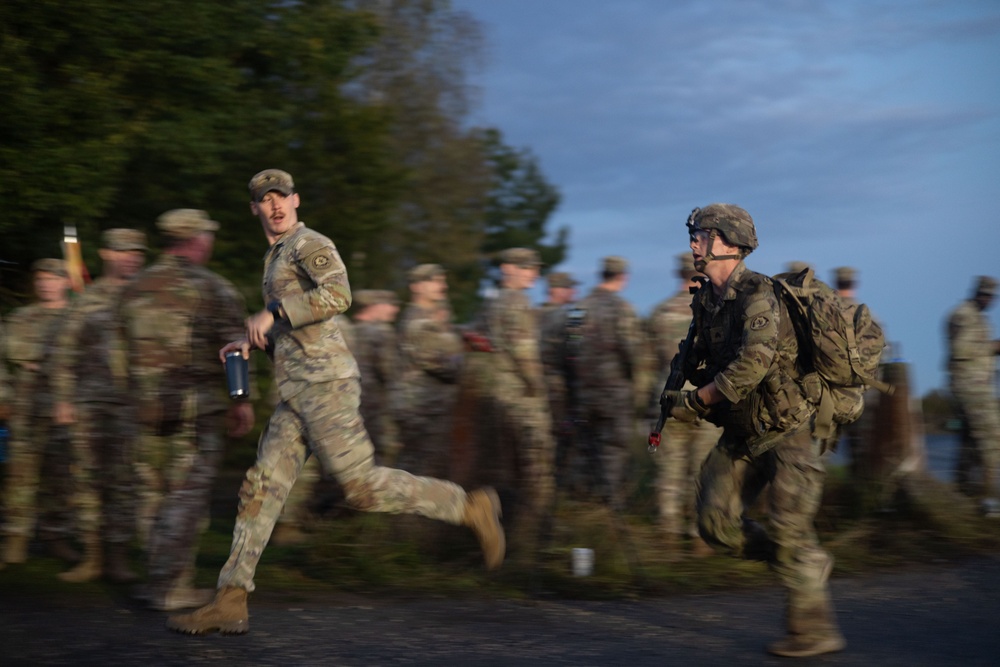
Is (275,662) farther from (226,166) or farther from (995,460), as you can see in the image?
(226,166)

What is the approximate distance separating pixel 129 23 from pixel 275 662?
1018cm

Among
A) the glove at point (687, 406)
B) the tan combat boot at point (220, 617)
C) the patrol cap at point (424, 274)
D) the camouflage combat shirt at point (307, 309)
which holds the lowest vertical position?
the tan combat boot at point (220, 617)

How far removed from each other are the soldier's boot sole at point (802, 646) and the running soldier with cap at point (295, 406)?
196cm

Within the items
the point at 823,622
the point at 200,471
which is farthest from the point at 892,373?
the point at 200,471

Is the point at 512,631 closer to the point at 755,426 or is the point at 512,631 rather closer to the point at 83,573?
the point at 755,426

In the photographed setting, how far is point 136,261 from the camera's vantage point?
838 centimetres

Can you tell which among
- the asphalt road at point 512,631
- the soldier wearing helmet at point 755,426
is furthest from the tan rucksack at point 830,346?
the asphalt road at point 512,631

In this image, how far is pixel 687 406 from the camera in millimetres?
6059

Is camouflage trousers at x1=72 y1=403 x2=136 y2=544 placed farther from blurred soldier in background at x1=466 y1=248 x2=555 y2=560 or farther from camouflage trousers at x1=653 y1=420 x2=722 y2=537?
camouflage trousers at x1=653 y1=420 x2=722 y2=537

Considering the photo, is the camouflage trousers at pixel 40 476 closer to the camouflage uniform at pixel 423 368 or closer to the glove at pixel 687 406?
the camouflage uniform at pixel 423 368

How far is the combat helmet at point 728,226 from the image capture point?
6.06 meters

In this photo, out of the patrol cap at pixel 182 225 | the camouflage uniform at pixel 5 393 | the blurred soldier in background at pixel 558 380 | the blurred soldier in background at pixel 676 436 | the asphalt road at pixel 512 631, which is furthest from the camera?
the blurred soldier in background at pixel 676 436

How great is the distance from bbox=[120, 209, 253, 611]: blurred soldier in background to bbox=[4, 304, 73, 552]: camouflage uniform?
180 centimetres

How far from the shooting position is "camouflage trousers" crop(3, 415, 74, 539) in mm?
8727
